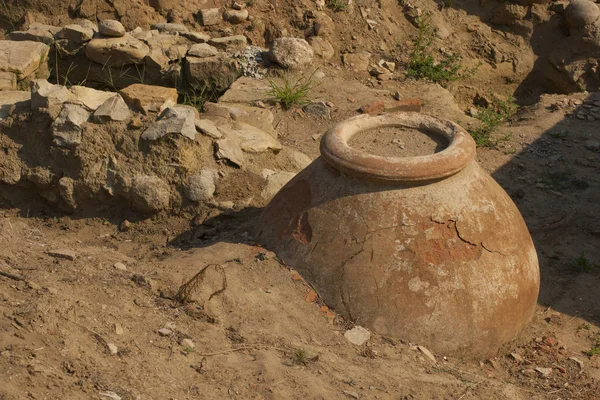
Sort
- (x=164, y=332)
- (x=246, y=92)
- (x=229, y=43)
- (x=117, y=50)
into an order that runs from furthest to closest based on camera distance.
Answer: (x=229, y=43) < (x=117, y=50) < (x=246, y=92) < (x=164, y=332)

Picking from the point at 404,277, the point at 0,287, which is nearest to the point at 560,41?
the point at 404,277

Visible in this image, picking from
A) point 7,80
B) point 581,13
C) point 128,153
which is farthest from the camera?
point 581,13

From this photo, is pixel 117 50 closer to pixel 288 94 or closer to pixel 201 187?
pixel 288 94

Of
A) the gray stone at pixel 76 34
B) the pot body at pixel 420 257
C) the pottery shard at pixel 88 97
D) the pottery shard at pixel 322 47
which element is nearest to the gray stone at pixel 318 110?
the pottery shard at pixel 322 47

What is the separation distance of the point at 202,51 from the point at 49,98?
2086 mm

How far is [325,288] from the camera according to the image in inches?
145

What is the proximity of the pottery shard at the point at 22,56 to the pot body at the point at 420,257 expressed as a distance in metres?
3.67

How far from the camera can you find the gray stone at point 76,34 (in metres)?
7.06

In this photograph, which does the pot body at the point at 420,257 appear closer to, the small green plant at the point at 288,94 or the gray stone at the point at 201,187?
the gray stone at the point at 201,187

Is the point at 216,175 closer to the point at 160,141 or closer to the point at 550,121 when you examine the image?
the point at 160,141

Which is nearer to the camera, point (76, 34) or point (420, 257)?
point (420, 257)

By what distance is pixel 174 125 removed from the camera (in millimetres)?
4875

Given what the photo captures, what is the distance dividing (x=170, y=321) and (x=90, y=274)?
65 centimetres

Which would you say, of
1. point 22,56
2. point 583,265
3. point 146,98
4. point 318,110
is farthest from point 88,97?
point 583,265
